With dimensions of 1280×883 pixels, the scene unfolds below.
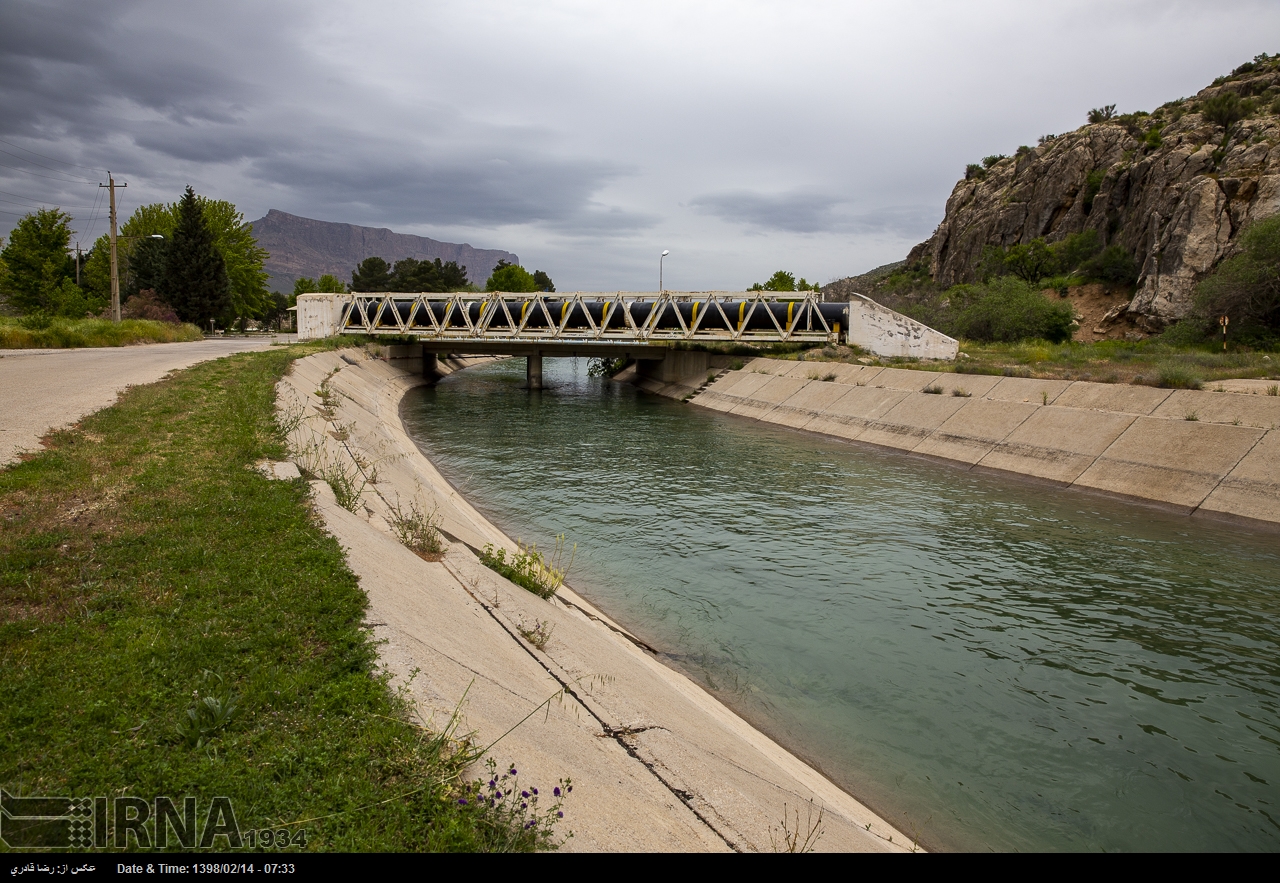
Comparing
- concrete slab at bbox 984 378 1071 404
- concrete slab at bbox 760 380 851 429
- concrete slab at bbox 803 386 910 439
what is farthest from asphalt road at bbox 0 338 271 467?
concrete slab at bbox 984 378 1071 404

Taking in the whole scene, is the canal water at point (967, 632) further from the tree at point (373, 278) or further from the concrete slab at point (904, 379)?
the tree at point (373, 278)

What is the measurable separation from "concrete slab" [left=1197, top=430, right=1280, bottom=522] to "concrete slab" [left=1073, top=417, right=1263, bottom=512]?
0.18 meters

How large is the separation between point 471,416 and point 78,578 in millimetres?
31002

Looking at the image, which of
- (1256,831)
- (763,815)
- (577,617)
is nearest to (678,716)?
(763,815)

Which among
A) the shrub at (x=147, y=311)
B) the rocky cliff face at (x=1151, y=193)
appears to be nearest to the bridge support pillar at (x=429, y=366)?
the shrub at (x=147, y=311)

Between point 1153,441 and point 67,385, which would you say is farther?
point 1153,441

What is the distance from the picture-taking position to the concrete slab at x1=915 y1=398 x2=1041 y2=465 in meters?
23.7

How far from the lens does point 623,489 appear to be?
19.8 meters

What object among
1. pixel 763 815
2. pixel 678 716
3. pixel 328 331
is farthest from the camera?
pixel 328 331

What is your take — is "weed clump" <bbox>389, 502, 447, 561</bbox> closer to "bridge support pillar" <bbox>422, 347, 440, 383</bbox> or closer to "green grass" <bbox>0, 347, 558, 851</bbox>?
"green grass" <bbox>0, 347, 558, 851</bbox>

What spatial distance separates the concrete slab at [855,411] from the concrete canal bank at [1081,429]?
6 centimetres
